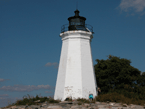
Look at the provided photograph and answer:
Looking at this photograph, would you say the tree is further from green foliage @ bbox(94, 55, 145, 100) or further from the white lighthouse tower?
the white lighthouse tower

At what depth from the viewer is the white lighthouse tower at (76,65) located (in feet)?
65.2

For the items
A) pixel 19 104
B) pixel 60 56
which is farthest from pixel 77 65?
pixel 19 104

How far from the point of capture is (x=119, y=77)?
26.6 metres

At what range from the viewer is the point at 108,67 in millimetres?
27641

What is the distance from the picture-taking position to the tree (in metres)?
26.6

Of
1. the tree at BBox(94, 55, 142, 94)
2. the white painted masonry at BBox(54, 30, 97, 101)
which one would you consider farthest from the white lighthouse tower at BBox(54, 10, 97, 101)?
the tree at BBox(94, 55, 142, 94)

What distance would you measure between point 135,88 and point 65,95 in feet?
39.4

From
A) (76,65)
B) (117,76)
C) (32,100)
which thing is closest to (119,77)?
(117,76)

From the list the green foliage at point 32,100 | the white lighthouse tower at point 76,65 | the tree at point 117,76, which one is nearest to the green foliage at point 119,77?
the tree at point 117,76

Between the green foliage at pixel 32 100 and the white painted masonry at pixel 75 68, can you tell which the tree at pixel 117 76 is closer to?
the white painted masonry at pixel 75 68

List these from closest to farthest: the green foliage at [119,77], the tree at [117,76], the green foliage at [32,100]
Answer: the green foliage at [32,100] → the green foliage at [119,77] → the tree at [117,76]

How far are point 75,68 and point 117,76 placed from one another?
369 inches

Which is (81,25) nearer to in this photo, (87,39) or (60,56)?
(87,39)

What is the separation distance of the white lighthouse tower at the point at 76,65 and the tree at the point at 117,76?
6.51m
